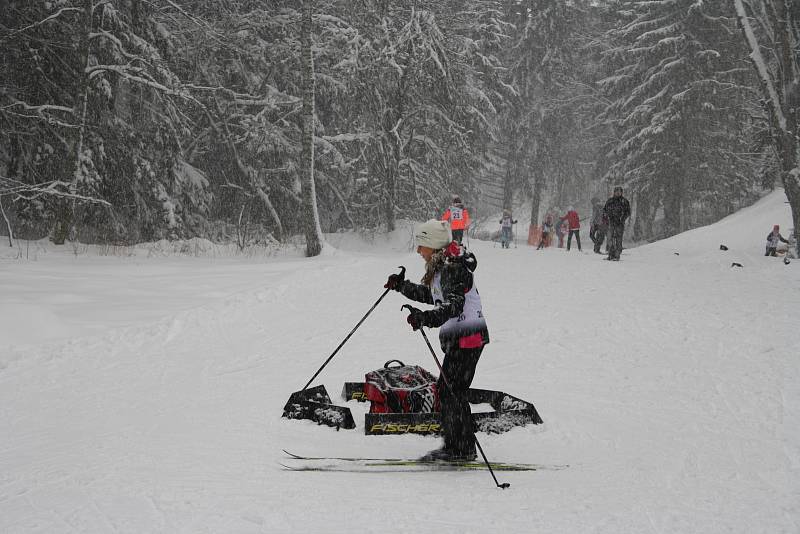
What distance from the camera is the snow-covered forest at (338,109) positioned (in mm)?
16266

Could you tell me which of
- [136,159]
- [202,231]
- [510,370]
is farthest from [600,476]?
[202,231]

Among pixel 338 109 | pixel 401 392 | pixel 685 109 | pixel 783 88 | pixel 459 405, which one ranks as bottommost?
pixel 401 392

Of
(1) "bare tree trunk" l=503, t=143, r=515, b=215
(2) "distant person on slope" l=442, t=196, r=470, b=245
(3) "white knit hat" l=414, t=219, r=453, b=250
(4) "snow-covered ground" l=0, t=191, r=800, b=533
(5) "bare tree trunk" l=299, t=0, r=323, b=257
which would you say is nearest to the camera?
(4) "snow-covered ground" l=0, t=191, r=800, b=533

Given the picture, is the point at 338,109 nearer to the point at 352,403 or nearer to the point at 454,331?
the point at 352,403

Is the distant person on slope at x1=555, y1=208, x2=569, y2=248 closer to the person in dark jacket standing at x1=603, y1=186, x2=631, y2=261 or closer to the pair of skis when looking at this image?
the person in dark jacket standing at x1=603, y1=186, x2=631, y2=261

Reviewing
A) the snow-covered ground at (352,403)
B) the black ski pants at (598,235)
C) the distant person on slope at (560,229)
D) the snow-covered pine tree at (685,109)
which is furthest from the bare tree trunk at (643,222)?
the snow-covered ground at (352,403)

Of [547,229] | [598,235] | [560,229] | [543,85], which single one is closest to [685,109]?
[560,229]

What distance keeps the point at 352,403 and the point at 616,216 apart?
13818 mm

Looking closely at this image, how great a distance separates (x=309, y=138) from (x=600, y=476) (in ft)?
49.1

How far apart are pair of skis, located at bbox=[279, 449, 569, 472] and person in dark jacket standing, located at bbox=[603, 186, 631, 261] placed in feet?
47.9

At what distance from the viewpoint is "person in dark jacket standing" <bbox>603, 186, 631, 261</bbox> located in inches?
719

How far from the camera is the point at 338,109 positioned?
23875 millimetres

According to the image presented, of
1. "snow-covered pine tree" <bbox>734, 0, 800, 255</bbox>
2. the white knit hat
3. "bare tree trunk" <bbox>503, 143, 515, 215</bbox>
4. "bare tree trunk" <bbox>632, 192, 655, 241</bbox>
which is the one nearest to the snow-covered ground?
the white knit hat

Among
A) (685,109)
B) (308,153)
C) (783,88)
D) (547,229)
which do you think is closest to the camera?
(783,88)
